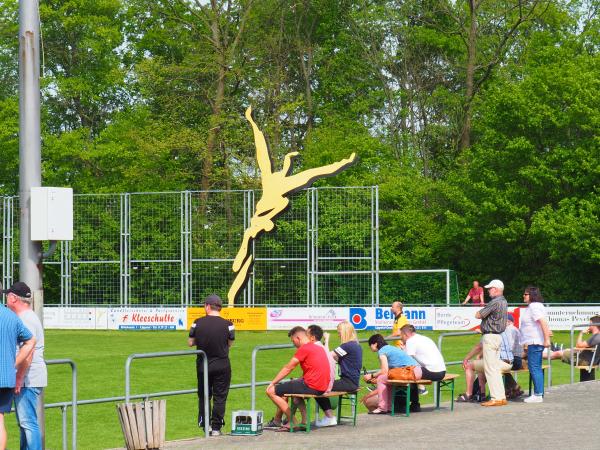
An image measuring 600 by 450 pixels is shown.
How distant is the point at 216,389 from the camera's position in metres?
14.6

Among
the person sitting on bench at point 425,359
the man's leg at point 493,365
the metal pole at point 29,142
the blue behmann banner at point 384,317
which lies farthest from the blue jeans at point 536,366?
the blue behmann banner at point 384,317

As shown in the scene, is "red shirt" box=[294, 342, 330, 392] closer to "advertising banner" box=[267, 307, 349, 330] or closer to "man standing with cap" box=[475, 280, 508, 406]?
"man standing with cap" box=[475, 280, 508, 406]

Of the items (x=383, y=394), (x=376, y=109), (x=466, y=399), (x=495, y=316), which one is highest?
(x=376, y=109)

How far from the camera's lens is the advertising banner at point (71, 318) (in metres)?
44.4

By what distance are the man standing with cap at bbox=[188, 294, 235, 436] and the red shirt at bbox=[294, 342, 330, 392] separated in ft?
3.10

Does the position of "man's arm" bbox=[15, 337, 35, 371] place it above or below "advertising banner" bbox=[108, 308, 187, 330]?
above

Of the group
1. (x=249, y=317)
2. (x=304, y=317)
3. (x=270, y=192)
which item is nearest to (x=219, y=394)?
(x=270, y=192)

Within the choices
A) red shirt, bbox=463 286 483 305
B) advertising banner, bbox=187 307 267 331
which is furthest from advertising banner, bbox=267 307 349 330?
red shirt, bbox=463 286 483 305

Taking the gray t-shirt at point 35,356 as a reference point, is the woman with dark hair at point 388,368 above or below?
below

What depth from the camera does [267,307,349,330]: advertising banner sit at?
41.2 m

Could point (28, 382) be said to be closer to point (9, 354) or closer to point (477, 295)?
point (9, 354)

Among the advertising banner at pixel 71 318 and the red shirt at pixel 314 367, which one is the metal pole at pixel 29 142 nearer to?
the red shirt at pixel 314 367

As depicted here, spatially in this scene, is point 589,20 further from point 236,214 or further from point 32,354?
point 32,354

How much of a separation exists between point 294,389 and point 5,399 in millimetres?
4502
